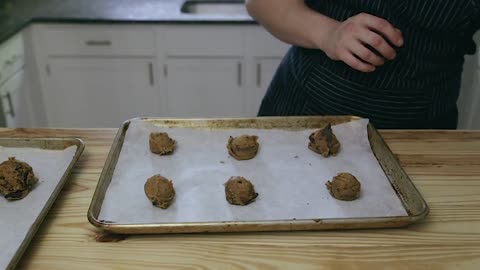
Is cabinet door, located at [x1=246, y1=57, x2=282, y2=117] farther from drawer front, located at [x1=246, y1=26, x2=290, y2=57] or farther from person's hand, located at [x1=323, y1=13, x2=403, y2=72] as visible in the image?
person's hand, located at [x1=323, y1=13, x2=403, y2=72]

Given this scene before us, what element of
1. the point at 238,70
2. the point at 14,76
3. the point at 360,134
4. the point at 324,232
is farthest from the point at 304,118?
the point at 14,76

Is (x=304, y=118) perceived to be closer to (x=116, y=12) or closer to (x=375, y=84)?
(x=375, y=84)

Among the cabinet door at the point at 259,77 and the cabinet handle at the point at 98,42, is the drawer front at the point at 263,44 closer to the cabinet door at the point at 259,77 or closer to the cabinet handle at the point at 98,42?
the cabinet door at the point at 259,77

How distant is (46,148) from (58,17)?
4.32 ft

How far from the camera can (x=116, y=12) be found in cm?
200

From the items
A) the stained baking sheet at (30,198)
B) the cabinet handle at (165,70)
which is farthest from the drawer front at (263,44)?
the stained baking sheet at (30,198)

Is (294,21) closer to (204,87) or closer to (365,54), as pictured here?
(365,54)

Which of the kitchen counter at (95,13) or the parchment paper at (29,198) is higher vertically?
the parchment paper at (29,198)

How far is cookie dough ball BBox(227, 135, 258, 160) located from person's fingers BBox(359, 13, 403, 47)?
258 mm

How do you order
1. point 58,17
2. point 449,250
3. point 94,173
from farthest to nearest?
1. point 58,17
2. point 94,173
3. point 449,250

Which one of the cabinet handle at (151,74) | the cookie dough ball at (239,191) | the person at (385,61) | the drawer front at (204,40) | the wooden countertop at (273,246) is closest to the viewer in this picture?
the wooden countertop at (273,246)

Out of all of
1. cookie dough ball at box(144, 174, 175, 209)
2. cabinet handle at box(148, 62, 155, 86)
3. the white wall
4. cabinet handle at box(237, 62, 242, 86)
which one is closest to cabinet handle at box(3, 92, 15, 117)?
cabinet handle at box(148, 62, 155, 86)

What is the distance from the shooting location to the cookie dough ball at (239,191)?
69 centimetres

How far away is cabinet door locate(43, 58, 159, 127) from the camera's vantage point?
205cm
